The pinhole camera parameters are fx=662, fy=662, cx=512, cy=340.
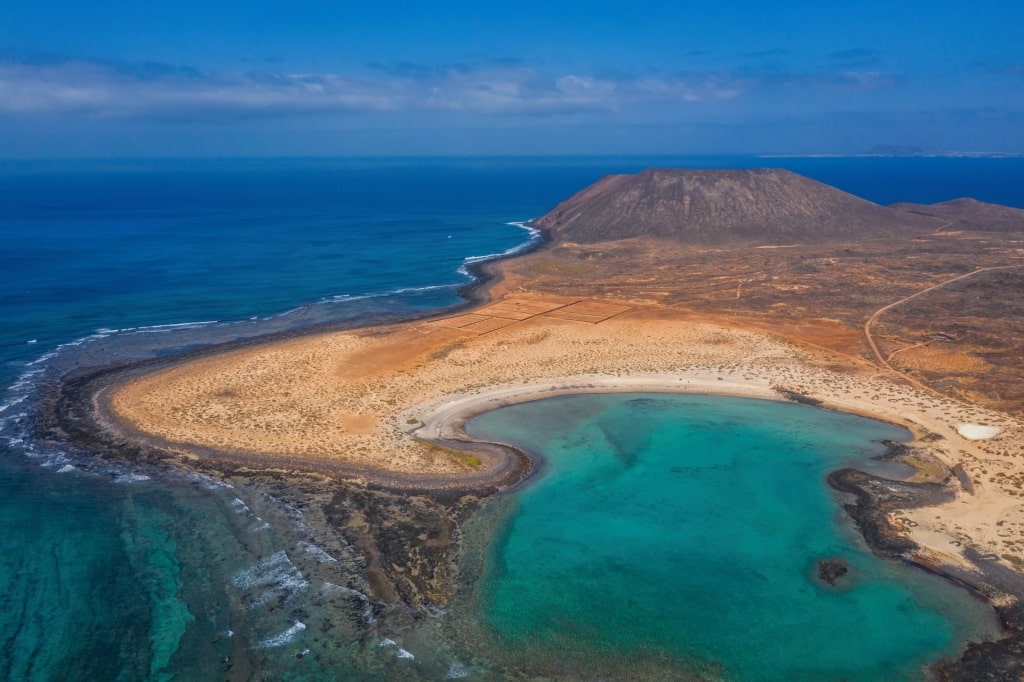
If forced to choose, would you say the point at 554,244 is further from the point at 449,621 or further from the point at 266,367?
the point at 449,621

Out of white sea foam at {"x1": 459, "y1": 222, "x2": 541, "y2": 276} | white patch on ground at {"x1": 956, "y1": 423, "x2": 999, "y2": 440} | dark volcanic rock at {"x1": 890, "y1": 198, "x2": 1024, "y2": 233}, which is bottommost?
white patch on ground at {"x1": 956, "y1": 423, "x2": 999, "y2": 440}

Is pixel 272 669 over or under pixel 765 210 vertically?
under

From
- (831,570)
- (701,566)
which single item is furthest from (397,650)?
(831,570)

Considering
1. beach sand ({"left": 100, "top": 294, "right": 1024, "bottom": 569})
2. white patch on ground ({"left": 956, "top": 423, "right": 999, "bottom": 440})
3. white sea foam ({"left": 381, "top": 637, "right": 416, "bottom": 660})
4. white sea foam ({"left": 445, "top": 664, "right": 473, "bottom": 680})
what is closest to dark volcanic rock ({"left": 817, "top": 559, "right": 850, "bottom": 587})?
beach sand ({"left": 100, "top": 294, "right": 1024, "bottom": 569})

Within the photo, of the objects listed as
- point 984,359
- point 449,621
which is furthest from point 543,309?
point 449,621

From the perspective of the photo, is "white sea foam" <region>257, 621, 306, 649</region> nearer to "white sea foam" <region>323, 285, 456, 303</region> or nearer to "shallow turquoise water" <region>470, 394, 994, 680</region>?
"shallow turquoise water" <region>470, 394, 994, 680</region>

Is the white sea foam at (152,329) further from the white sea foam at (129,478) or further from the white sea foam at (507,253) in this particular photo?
the white sea foam at (507,253)

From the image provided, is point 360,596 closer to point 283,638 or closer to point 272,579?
point 283,638
